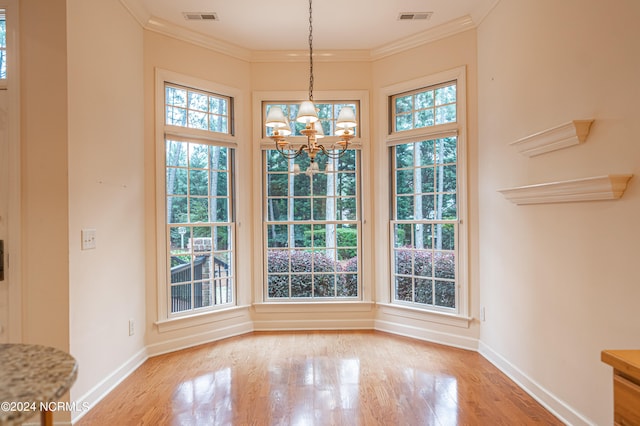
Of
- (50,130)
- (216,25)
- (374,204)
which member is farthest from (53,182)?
(374,204)

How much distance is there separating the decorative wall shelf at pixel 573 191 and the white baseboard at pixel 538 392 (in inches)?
51.3

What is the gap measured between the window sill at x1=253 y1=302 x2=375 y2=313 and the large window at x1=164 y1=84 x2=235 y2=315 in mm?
421

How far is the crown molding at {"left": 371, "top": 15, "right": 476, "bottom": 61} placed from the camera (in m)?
3.54

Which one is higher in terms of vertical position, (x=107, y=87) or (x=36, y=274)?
(x=107, y=87)

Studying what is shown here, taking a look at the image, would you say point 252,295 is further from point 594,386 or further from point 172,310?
point 594,386

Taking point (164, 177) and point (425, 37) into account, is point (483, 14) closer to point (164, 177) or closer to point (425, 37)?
point (425, 37)

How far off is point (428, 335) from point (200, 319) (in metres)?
2.38

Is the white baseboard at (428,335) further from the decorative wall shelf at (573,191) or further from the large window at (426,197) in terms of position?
the decorative wall shelf at (573,191)

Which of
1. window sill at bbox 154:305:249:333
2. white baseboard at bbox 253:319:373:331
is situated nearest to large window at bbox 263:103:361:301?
white baseboard at bbox 253:319:373:331

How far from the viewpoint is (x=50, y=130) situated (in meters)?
2.34

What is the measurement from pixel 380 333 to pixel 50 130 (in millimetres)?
3483

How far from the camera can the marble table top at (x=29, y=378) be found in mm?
782

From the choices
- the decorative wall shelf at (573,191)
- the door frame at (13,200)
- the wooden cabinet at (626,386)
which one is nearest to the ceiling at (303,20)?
the door frame at (13,200)

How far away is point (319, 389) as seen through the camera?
2740mm
